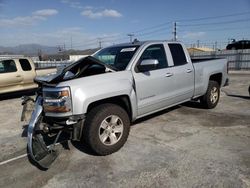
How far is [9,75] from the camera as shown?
35.3 ft

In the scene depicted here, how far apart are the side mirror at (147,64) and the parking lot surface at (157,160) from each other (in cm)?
136

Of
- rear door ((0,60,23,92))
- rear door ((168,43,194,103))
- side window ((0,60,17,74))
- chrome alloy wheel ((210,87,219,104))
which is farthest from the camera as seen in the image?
side window ((0,60,17,74))

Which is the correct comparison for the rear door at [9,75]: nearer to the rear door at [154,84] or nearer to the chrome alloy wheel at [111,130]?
the rear door at [154,84]

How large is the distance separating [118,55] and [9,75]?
722 centimetres

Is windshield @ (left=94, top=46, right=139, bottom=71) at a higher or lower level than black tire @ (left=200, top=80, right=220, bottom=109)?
higher

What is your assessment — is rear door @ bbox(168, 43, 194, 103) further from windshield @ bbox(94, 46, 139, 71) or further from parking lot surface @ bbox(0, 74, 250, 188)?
windshield @ bbox(94, 46, 139, 71)

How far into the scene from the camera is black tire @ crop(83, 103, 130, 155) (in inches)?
156

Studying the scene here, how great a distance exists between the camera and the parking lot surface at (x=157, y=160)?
344cm

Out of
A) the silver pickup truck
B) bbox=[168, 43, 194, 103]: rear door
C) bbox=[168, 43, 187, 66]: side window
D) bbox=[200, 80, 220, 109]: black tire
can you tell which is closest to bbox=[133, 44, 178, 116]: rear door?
the silver pickup truck

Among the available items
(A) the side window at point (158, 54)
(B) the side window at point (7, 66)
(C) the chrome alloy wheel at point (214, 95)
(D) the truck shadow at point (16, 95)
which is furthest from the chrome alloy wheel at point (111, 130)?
(D) the truck shadow at point (16, 95)

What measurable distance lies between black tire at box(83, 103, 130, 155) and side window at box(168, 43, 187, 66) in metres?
2.07

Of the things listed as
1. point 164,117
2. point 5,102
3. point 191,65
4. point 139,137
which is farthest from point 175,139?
point 5,102

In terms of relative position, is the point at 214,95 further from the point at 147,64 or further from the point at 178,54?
the point at 147,64

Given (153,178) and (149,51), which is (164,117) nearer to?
(149,51)
